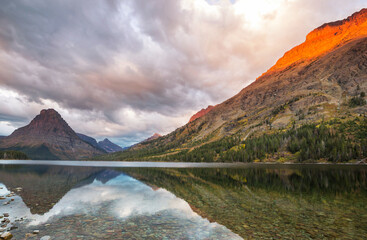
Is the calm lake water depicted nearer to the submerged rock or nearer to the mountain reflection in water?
the mountain reflection in water

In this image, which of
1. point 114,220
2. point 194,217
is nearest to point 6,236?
point 114,220

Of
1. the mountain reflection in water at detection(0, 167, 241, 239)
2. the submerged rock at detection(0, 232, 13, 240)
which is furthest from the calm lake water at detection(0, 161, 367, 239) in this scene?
the submerged rock at detection(0, 232, 13, 240)

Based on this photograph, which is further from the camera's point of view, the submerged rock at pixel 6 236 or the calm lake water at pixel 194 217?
the calm lake water at pixel 194 217

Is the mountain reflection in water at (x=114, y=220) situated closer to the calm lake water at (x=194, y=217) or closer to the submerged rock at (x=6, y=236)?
the calm lake water at (x=194, y=217)

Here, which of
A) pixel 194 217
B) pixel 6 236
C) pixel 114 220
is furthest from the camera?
pixel 194 217

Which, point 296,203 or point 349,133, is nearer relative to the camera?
point 296,203

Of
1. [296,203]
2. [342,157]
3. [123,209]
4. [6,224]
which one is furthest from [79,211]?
[342,157]

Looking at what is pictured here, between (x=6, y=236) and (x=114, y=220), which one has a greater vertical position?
(x=6, y=236)

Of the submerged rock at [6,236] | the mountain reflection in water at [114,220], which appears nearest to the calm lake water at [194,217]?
the mountain reflection in water at [114,220]

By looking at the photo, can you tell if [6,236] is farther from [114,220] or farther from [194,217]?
[194,217]

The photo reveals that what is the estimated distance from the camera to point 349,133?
18225 centimetres

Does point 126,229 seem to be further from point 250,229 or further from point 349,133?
point 349,133

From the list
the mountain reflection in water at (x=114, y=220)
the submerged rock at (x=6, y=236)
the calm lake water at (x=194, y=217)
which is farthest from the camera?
the mountain reflection in water at (x=114, y=220)

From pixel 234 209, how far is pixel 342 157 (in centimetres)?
17886
